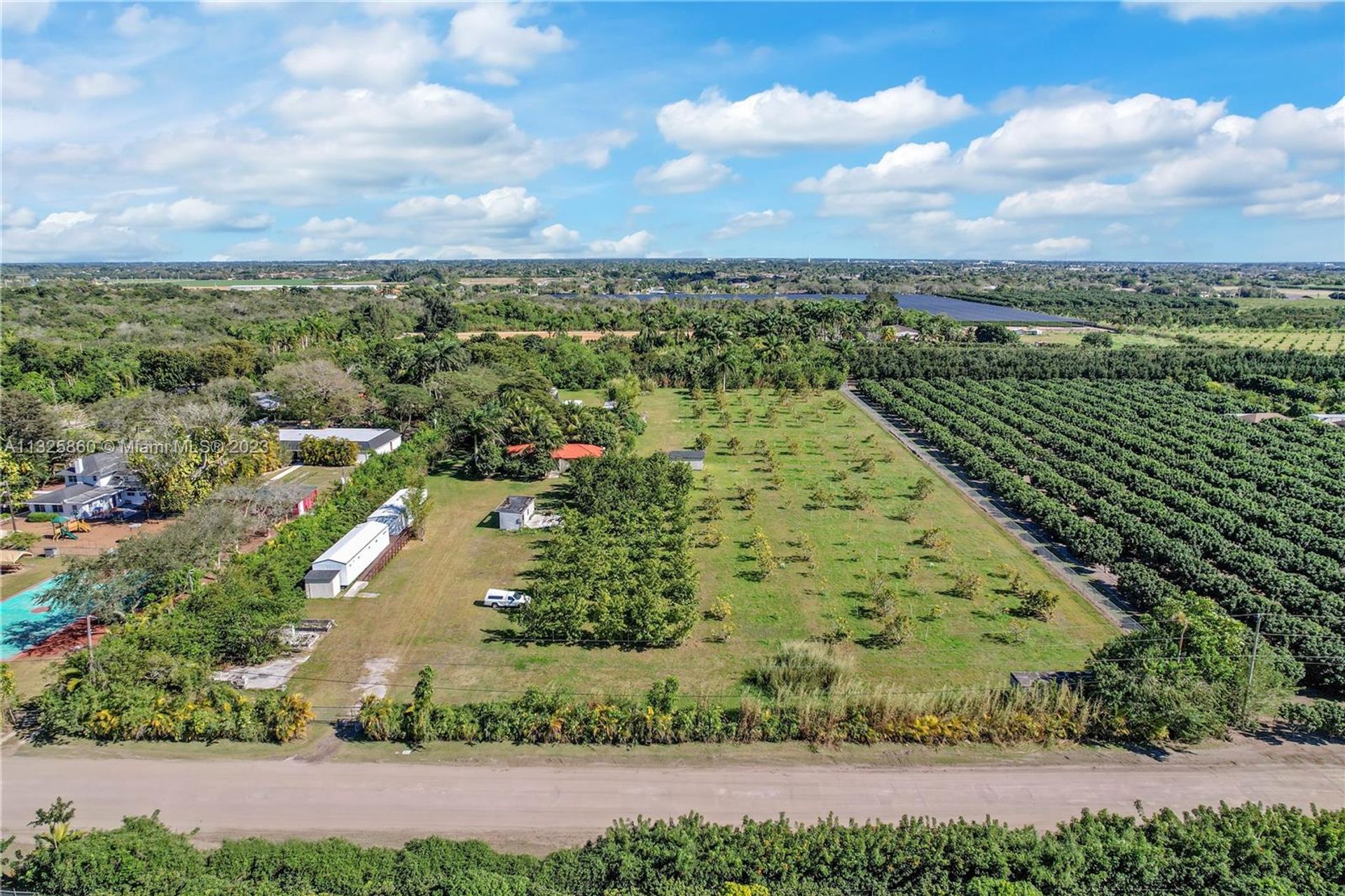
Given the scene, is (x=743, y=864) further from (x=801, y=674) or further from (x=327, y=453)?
(x=327, y=453)

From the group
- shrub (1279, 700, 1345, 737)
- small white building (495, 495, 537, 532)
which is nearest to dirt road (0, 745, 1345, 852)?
shrub (1279, 700, 1345, 737)

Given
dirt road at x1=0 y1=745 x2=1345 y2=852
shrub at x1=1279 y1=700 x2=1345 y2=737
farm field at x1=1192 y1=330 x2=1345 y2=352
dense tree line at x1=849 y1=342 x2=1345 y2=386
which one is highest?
farm field at x1=1192 y1=330 x2=1345 y2=352

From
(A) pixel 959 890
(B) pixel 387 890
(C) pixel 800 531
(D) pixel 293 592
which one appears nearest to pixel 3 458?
(D) pixel 293 592

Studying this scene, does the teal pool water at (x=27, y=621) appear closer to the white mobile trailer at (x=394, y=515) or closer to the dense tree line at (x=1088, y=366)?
the white mobile trailer at (x=394, y=515)

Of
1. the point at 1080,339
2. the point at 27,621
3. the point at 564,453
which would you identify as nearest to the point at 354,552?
the point at 27,621

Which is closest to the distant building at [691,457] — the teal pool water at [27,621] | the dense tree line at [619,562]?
the dense tree line at [619,562]

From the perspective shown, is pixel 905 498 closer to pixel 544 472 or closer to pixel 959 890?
pixel 544 472

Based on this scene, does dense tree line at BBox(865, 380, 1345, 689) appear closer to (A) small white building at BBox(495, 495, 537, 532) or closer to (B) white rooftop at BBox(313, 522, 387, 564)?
(A) small white building at BBox(495, 495, 537, 532)
